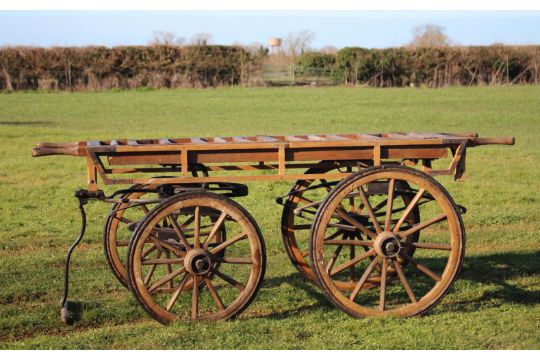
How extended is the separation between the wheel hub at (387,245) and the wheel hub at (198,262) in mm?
1301

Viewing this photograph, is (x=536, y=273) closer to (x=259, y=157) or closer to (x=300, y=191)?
(x=300, y=191)

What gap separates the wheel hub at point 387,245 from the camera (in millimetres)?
6598

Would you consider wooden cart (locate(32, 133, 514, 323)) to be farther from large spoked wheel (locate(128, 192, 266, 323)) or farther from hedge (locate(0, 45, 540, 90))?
hedge (locate(0, 45, 540, 90))

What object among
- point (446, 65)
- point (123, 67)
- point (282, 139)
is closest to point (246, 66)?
point (123, 67)

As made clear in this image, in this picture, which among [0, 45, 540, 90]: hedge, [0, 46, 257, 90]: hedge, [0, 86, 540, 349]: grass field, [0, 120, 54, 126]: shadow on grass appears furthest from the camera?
[0, 45, 540, 90]: hedge

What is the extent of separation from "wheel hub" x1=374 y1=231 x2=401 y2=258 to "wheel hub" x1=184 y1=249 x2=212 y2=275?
4.27 ft

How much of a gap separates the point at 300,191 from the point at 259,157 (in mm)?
979

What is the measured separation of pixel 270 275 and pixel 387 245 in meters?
2.14

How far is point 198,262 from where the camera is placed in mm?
6434

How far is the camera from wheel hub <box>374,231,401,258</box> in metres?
6.60

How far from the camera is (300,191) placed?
24.4ft

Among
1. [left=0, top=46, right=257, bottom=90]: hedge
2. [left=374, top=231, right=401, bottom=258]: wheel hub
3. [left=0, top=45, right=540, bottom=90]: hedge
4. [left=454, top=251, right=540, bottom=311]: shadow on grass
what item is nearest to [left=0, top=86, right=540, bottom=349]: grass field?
[left=454, top=251, right=540, bottom=311]: shadow on grass

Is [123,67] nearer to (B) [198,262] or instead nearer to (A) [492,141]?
(A) [492,141]

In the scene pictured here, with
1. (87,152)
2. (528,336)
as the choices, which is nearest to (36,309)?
(87,152)
